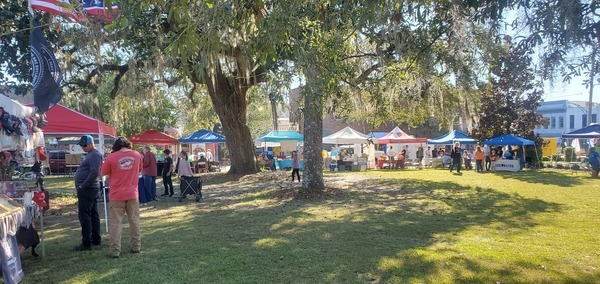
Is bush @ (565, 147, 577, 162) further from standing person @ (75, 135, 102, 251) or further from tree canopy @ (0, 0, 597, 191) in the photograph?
standing person @ (75, 135, 102, 251)

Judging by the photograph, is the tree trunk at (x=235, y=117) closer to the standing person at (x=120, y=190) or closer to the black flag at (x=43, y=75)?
the black flag at (x=43, y=75)

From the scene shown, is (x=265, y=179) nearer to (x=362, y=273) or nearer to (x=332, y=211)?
(x=332, y=211)

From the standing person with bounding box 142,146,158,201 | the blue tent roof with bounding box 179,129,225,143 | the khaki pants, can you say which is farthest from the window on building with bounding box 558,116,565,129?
the khaki pants

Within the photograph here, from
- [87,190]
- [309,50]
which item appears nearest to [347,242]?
[309,50]

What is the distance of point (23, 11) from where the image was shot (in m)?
10.1

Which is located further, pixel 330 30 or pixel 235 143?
pixel 235 143

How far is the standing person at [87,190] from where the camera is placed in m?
6.64

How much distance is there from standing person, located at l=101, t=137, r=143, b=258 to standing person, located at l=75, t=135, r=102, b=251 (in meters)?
0.54

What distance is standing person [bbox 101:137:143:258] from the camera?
6.15 metres

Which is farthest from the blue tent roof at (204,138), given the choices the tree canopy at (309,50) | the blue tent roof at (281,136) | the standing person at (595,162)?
the standing person at (595,162)

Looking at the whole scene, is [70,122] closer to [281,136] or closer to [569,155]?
[281,136]

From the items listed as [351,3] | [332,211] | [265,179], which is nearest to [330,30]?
[351,3]

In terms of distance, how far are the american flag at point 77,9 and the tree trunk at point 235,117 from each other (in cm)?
869

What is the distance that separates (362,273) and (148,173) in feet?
28.8
